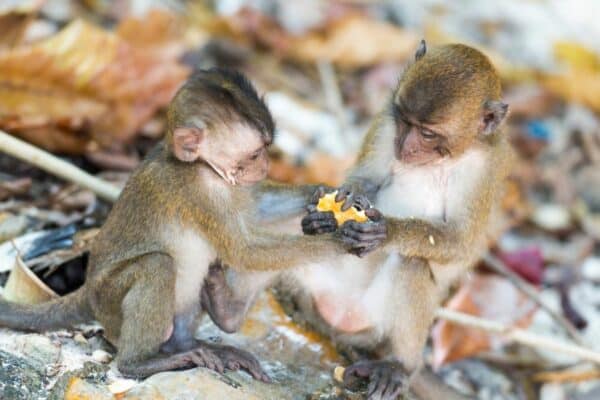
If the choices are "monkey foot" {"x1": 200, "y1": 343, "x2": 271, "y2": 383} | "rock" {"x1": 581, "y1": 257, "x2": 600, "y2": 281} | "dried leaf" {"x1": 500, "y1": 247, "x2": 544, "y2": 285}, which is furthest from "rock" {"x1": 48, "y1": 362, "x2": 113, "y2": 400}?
"rock" {"x1": 581, "y1": 257, "x2": 600, "y2": 281}

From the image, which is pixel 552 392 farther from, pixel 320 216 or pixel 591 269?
pixel 320 216

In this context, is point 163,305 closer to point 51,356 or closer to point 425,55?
point 51,356

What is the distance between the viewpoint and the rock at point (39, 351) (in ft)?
16.4

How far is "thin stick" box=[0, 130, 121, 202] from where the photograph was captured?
617cm

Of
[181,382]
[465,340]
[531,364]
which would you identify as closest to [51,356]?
[181,382]

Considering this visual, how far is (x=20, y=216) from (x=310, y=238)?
2.14 meters

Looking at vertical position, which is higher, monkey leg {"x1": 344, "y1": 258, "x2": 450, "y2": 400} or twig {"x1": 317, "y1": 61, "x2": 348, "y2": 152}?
monkey leg {"x1": 344, "y1": 258, "x2": 450, "y2": 400}

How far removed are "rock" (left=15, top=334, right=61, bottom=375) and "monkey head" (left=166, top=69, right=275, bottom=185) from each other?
118cm

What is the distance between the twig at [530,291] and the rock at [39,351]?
366 centimetres

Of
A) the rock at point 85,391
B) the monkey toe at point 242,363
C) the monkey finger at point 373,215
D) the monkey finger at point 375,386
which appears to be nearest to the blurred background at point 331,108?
the monkey finger at point 375,386

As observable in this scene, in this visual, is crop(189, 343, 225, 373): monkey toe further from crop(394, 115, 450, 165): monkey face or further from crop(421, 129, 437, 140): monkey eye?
crop(421, 129, 437, 140): monkey eye

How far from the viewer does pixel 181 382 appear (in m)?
4.92

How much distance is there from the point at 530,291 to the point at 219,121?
340 cm

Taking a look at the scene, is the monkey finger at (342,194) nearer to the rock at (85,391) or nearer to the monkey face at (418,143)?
the monkey face at (418,143)
